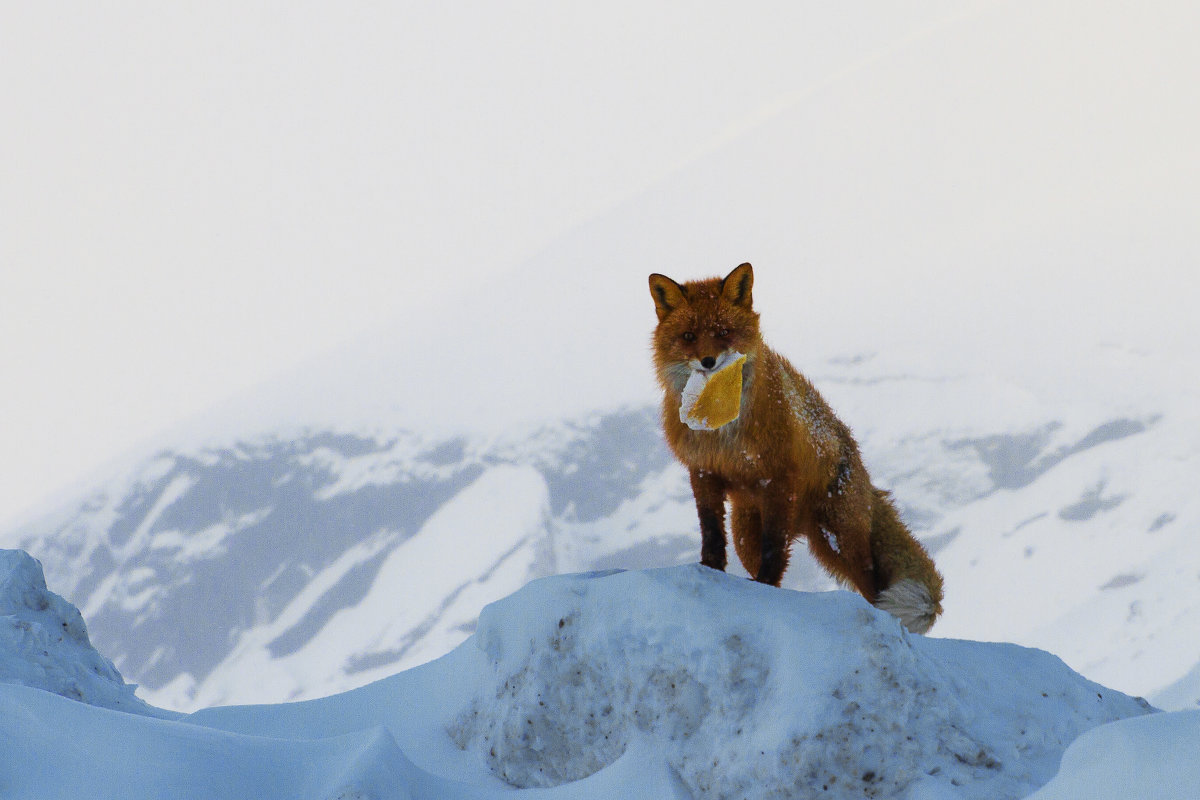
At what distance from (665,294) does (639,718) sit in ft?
7.67

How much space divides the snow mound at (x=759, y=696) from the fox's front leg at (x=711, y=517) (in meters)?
0.77

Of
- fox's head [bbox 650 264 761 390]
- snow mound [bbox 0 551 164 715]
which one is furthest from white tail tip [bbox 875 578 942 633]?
snow mound [bbox 0 551 164 715]

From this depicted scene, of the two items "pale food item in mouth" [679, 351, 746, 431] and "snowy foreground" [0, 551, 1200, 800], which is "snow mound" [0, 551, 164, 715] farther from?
"pale food item in mouth" [679, 351, 746, 431]

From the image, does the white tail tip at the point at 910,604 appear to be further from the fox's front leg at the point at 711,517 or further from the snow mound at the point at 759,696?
the fox's front leg at the point at 711,517

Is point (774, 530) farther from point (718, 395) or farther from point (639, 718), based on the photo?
point (639, 718)

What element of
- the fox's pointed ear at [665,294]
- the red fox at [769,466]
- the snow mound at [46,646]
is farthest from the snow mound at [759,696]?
the snow mound at [46,646]

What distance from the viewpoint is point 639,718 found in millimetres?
4332

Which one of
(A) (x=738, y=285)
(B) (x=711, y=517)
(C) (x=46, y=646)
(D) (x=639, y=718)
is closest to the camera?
(D) (x=639, y=718)

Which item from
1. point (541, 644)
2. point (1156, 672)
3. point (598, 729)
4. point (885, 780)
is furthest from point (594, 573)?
point (1156, 672)

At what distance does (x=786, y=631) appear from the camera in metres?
4.24

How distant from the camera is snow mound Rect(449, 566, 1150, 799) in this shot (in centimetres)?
387

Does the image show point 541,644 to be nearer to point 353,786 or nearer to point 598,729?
point 598,729

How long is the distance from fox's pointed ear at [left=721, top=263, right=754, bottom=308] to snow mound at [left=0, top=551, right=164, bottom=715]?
3972mm

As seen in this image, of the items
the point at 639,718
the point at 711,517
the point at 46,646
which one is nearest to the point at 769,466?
the point at 711,517
